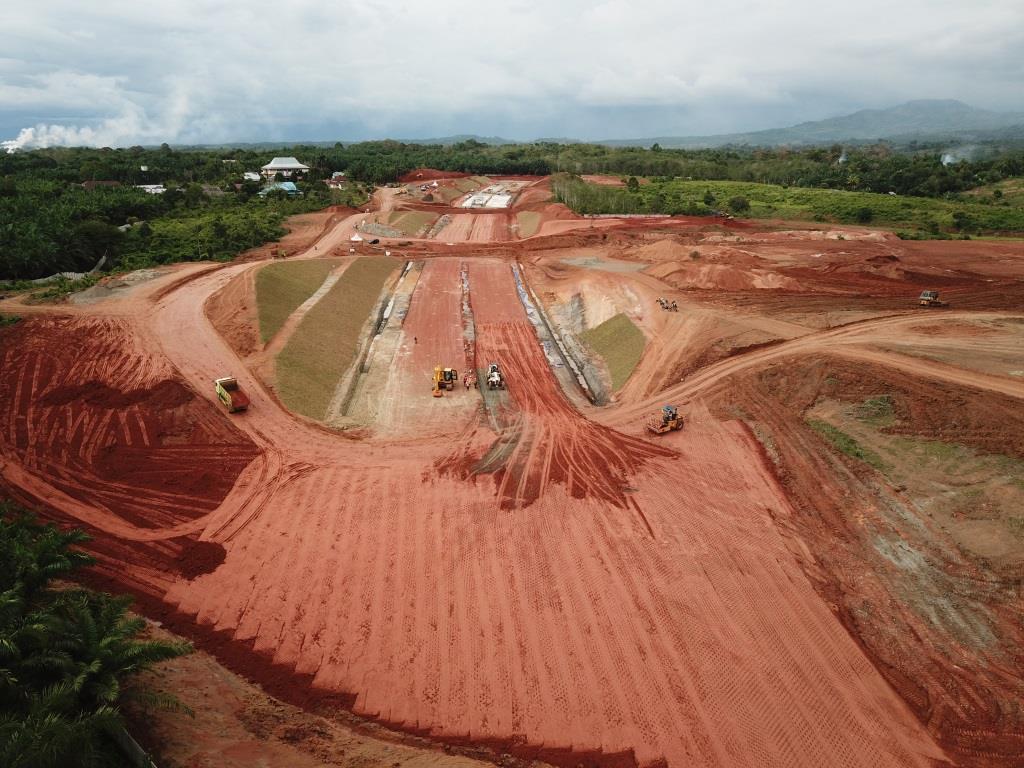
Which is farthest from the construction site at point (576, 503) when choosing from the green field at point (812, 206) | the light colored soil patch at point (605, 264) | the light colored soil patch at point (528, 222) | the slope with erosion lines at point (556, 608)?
the light colored soil patch at point (528, 222)

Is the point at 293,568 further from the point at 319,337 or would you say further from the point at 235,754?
→ the point at 319,337

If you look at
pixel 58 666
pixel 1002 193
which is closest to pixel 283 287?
pixel 58 666

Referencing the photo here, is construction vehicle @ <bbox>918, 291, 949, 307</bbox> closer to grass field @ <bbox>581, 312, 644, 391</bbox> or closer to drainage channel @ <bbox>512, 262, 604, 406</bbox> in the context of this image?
grass field @ <bbox>581, 312, 644, 391</bbox>

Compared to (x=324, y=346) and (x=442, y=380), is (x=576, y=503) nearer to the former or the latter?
(x=442, y=380)

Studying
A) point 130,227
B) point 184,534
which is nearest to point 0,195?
point 130,227

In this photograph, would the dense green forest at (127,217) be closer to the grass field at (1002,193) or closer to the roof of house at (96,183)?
the roof of house at (96,183)

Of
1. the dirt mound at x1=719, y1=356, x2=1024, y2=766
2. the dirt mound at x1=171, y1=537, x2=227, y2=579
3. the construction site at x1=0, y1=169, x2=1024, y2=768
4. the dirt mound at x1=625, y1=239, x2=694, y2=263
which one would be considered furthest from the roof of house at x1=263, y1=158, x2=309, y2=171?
the dirt mound at x1=719, y1=356, x2=1024, y2=766
